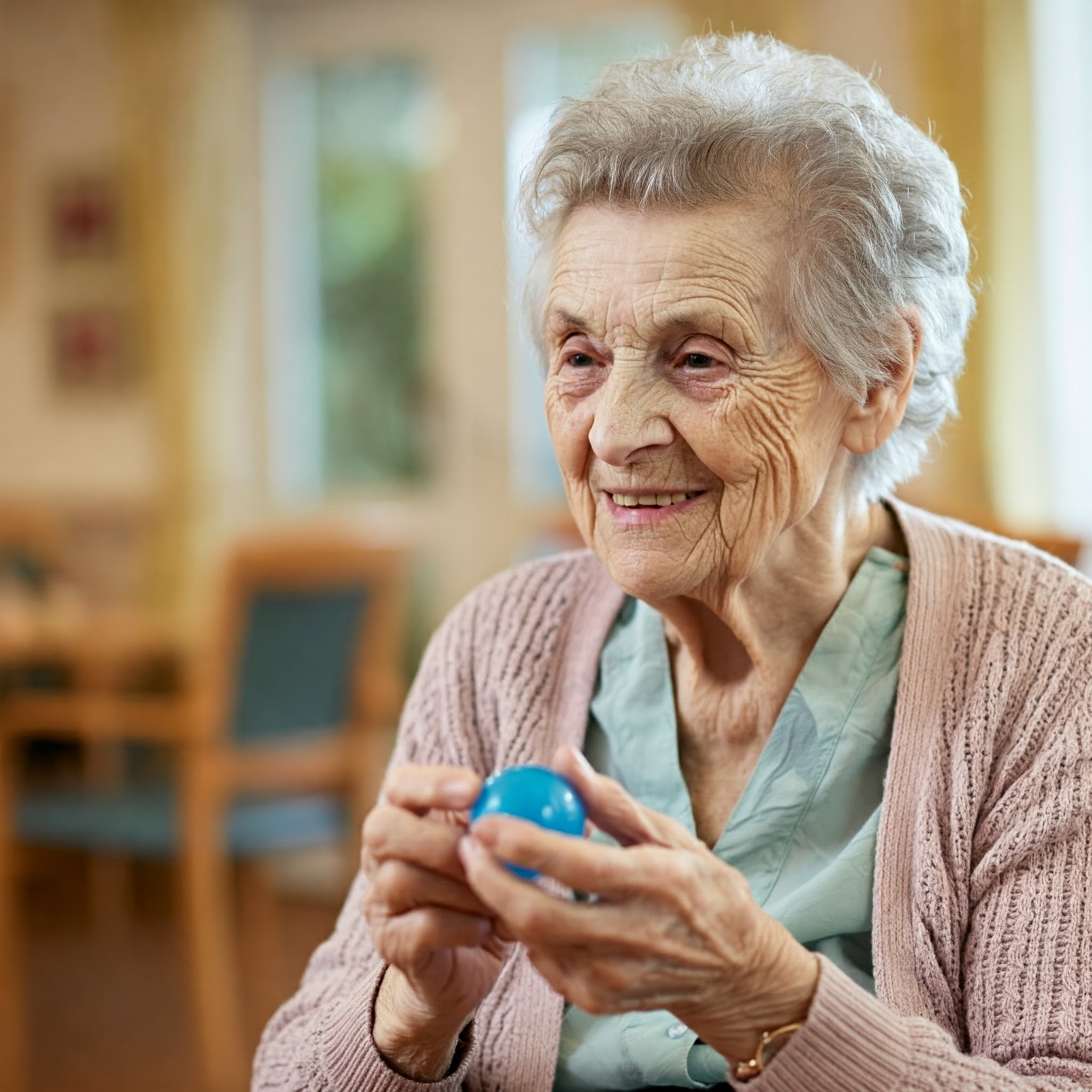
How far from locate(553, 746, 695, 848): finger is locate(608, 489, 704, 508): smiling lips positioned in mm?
307

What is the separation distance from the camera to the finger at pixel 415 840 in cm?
90

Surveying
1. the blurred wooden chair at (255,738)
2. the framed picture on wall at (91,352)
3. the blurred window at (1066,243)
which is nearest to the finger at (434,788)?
the blurred wooden chair at (255,738)

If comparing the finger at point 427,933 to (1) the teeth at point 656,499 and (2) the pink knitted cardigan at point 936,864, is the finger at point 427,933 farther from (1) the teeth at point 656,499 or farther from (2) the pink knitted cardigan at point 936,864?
(1) the teeth at point 656,499

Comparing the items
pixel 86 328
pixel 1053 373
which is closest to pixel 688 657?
pixel 1053 373

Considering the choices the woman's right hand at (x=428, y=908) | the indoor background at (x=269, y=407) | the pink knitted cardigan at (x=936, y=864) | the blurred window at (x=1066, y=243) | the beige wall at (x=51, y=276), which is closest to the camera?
the woman's right hand at (x=428, y=908)

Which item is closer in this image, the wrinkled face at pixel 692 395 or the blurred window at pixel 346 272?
the wrinkled face at pixel 692 395

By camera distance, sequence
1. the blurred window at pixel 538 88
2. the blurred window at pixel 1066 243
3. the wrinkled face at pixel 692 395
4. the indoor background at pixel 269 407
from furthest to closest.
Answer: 1. the blurred window at pixel 538 88
2. the blurred window at pixel 1066 243
3. the indoor background at pixel 269 407
4. the wrinkled face at pixel 692 395

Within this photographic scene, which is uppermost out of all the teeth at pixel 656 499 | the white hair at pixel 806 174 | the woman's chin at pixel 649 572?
the white hair at pixel 806 174

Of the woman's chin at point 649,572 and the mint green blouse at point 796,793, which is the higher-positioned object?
the woman's chin at point 649,572

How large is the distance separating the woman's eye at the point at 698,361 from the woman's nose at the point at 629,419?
0.12ft

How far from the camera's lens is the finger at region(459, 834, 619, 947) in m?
0.82

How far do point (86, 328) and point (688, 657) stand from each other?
14.5 ft

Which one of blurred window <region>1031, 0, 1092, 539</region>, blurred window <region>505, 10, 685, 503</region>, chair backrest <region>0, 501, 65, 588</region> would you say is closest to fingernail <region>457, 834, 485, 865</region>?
blurred window <region>1031, 0, 1092, 539</region>

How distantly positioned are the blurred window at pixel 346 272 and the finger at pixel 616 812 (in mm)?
3964
